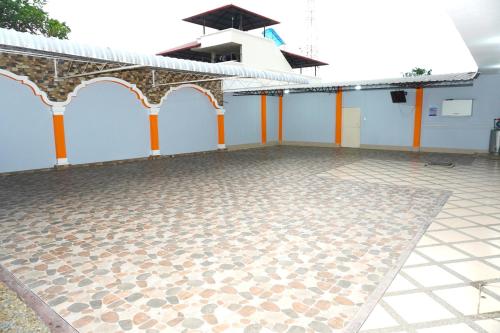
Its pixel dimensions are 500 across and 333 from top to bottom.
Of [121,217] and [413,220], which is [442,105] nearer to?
[413,220]

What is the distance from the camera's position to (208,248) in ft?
14.3

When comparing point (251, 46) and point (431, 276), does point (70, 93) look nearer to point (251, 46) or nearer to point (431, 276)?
point (431, 276)

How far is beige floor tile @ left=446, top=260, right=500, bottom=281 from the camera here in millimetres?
3542

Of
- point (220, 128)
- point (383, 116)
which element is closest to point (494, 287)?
point (220, 128)

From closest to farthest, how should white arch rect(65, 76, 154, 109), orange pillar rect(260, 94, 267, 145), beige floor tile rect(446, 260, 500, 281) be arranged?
1. beige floor tile rect(446, 260, 500, 281)
2. white arch rect(65, 76, 154, 109)
3. orange pillar rect(260, 94, 267, 145)

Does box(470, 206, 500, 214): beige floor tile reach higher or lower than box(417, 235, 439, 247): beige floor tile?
lower

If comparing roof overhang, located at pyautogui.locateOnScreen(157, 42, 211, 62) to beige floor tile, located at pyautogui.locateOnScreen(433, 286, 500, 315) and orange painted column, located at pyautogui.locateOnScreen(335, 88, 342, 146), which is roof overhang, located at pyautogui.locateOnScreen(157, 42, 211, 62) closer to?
orange painted column, located at pyautogui.locateOnScreen(335, 88, 342, 146)

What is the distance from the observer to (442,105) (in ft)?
48.6

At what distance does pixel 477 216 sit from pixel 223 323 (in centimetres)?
513

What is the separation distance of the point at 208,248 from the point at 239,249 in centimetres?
41

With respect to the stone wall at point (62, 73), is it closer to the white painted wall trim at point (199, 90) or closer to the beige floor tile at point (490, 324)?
the white painted wall trim at point (199, 90)

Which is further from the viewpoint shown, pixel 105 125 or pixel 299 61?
pixel 299 61

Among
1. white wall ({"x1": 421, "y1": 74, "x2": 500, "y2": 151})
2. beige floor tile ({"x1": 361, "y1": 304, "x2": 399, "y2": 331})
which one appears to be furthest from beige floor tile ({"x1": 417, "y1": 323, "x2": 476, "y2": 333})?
white wall ({"x1": 421, "y1": 74, "x2": 500, "y2": 151})

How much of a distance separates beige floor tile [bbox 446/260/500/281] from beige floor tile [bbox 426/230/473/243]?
0.72 meters
